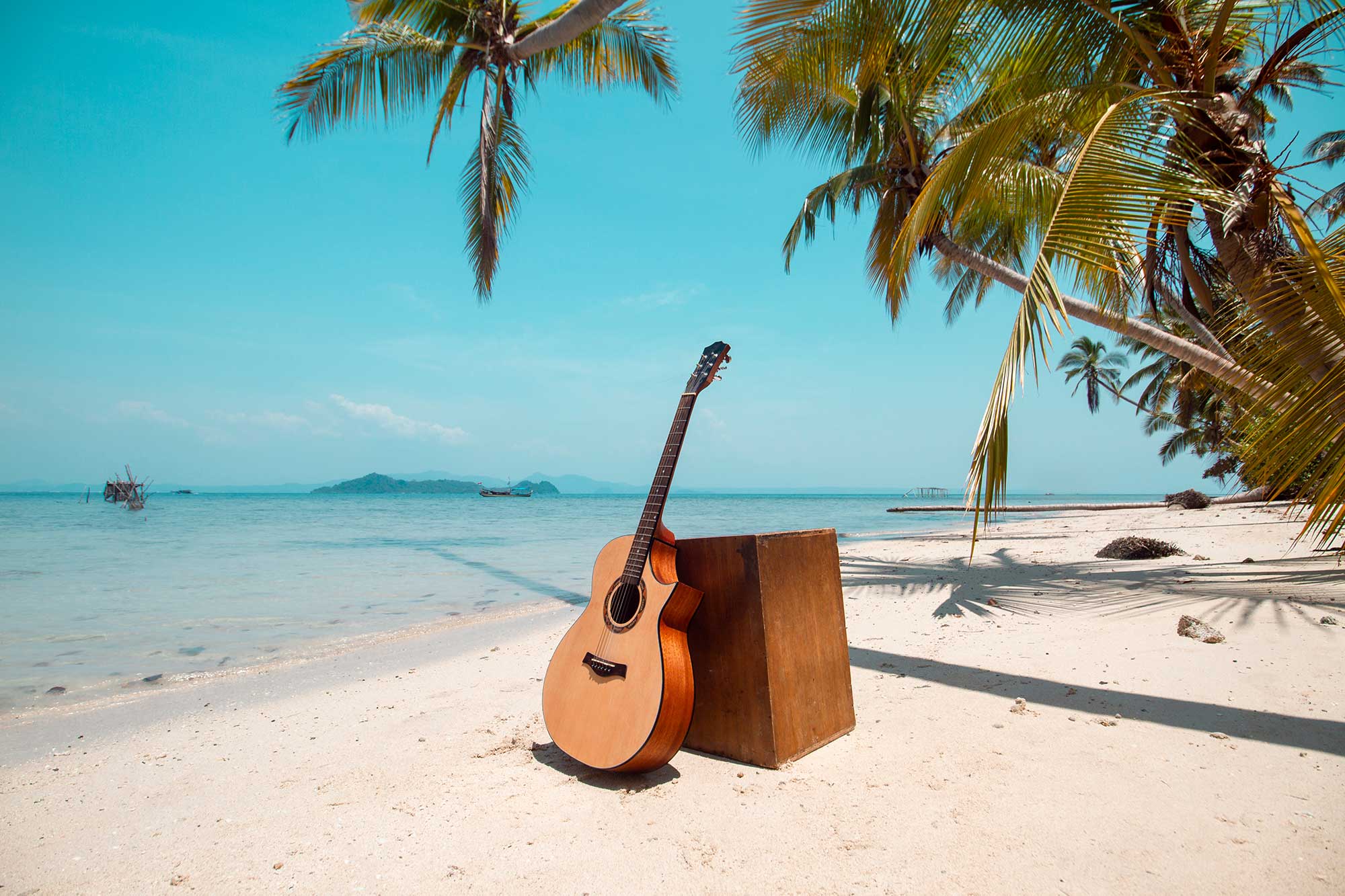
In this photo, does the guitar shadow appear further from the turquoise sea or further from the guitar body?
the turquoise sea

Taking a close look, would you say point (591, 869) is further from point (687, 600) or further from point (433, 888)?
point (687, 600)

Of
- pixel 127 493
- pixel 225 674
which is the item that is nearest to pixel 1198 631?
pixel 225 674

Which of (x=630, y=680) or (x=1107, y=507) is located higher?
(x=630, y=680)

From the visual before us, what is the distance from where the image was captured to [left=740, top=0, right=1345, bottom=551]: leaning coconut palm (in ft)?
7.66

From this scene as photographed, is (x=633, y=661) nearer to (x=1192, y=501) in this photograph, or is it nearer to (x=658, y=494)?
(x=658, y=494)

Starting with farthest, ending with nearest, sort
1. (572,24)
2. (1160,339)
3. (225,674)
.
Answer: (1160,339), (225,674), (572,24)

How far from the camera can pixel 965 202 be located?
13.5ft

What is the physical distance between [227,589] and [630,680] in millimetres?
7842

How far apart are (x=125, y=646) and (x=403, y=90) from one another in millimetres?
5992

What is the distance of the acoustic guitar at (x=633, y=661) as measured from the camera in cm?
227

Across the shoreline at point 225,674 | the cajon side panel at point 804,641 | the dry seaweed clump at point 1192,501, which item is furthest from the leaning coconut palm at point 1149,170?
the dry seaweed clump at point 1192,501

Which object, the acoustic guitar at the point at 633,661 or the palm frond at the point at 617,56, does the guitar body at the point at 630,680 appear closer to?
the acoustic guitar at the point at 633,661

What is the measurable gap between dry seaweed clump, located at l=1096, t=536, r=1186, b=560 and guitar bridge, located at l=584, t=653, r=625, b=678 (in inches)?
311

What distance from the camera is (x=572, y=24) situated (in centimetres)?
405
